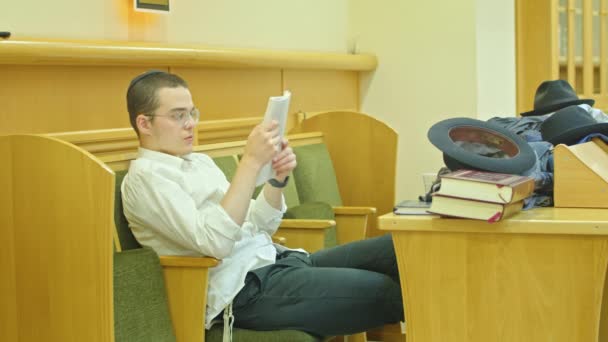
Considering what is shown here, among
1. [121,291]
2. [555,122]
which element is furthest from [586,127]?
[121,291]

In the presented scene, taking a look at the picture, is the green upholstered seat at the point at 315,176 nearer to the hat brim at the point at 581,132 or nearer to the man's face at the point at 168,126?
the man's face at the point at 168,126

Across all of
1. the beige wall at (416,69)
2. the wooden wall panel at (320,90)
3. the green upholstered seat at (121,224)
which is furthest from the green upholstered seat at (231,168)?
the beige wall at (416,69)

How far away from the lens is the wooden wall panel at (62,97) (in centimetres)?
293

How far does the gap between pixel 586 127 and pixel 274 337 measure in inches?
41.8

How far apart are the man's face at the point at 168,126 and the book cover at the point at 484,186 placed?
799 mm

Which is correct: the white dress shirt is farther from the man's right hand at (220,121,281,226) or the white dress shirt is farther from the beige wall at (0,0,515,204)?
the beige wall at (0,0,515,204)

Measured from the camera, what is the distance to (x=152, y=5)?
3.54 m

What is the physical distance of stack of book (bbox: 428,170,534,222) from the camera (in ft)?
6.95

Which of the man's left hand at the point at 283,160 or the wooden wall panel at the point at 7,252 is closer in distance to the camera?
the wooden wall panel at the point at 7,252

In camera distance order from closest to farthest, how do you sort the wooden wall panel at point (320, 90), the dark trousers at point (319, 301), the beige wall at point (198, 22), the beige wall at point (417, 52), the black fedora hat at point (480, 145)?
1. the black fedora hat at point (480, 145)
2. the dark trousers at point (319, 301)
3. the beige wall at point (198, 22)
4. the wooden wall panel at point (320, 90)
5. the beige wall at point (417, 52)

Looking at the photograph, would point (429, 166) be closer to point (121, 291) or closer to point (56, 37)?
point (56, 37)

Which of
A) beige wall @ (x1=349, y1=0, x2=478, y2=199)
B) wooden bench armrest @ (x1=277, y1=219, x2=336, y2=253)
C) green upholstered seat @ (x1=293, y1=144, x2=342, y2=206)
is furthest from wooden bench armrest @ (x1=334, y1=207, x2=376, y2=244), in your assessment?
beige wall @ (x1=349, y1=0, x2=478, y2=199)

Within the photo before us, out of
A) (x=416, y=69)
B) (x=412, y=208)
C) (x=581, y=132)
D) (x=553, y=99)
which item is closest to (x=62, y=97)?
(x=412, y=208)

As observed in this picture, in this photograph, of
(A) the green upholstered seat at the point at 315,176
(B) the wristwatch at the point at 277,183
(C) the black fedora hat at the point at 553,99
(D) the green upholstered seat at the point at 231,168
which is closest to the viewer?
(B) the wristwatch at the point at 277,183
